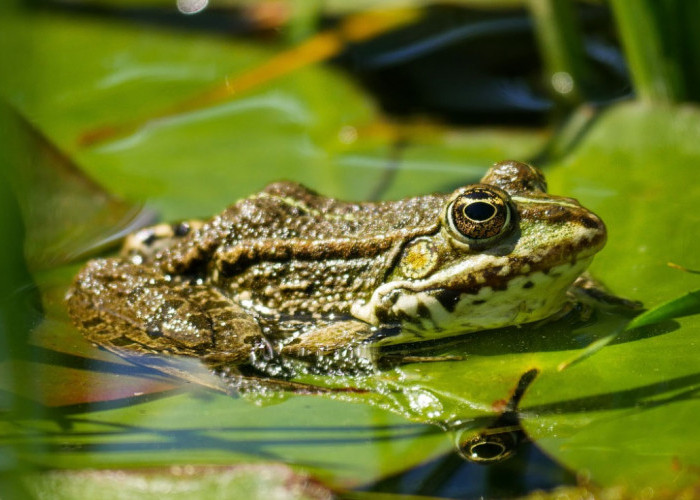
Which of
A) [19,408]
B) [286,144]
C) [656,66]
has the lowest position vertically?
[19,408]

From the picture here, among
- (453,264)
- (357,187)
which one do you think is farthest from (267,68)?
(453,264)

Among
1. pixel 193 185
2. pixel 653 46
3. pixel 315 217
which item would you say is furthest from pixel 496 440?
pixel 193 185

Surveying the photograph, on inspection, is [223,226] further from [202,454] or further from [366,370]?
[202,454]

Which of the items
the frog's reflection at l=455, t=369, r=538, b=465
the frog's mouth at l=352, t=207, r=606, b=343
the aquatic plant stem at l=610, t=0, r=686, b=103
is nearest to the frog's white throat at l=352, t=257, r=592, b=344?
the frog's mouth at l=352, t=207, r=606, b=343

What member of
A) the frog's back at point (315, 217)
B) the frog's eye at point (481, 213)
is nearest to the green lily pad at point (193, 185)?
the frog's eye at point (481, 213)

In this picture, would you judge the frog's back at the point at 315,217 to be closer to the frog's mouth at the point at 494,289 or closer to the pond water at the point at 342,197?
the frog's mouth at the point at 494,289

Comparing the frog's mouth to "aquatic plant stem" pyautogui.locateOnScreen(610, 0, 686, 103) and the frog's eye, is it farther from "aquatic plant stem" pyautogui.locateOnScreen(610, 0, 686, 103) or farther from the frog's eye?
"aquatic plant stem" pyautogui.locateOnScreen(610, 0, 686, 103)

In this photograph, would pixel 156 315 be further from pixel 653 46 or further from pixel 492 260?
pixel 653 46

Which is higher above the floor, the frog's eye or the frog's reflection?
the frog's eye
